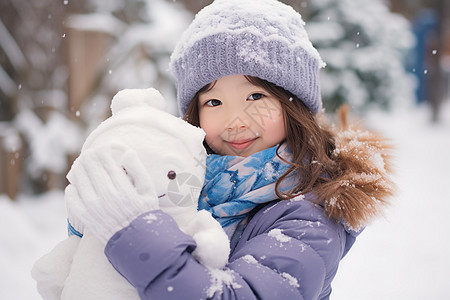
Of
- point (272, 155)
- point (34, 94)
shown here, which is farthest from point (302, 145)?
point (34, 94)

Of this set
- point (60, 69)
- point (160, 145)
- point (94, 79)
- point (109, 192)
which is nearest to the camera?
point (109, 192)

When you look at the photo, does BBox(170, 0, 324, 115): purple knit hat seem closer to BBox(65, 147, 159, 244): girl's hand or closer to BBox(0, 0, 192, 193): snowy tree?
BBox(65, 147, 159, 244): girl's hand

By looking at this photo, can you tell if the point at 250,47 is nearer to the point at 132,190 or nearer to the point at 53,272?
the point at 132,190

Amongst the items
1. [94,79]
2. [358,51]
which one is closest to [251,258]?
[94,79]

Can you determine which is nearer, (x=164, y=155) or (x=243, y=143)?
(x=164, y=155)

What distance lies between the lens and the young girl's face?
137cm

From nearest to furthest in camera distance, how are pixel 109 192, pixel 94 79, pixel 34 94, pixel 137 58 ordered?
pixel 109 192 → pixel 137 58 → pixel 94 79 → pixel 34 94

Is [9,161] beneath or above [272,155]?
beneath

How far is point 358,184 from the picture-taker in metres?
1.29

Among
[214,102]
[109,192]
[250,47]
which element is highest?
[250,47]

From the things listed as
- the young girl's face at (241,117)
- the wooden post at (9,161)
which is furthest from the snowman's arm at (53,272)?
the wooden post at (9,161)

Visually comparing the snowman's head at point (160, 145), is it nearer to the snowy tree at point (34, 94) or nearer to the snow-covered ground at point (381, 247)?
the snow-covered ground at point (381, 247)

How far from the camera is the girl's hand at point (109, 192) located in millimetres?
984

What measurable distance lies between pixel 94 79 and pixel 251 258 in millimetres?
4014
